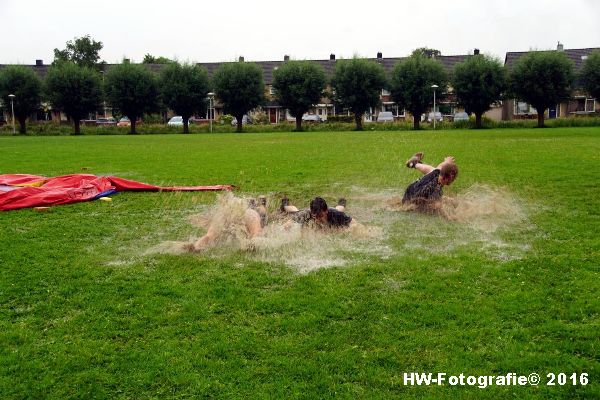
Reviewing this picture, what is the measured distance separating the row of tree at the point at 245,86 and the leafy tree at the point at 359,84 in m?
0.12

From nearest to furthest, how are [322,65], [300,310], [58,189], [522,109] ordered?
[300,310]
[58,189]
[522,109]
[322,65]

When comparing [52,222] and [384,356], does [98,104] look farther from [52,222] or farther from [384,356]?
[384,356]

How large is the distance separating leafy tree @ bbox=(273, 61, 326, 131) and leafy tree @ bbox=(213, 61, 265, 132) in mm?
2289

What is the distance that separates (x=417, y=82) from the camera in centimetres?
6469

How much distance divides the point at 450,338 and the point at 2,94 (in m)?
71.9

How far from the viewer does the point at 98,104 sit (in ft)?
225

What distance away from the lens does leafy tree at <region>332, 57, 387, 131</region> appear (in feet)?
218

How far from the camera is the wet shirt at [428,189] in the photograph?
1070 cm

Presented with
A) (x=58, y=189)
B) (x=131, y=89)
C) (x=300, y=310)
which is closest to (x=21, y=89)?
(x=131, y=89)

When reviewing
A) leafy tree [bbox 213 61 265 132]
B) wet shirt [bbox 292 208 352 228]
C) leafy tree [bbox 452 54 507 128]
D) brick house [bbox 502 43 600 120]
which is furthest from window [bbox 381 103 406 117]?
wet shirt [bbox 292 208 352 228]

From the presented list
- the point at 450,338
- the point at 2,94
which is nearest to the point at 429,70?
the point at 2,94

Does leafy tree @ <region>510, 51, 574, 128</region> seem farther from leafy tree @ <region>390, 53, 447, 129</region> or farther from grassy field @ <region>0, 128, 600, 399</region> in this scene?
grassy field @ <region>0, 128, 600, 399</region>

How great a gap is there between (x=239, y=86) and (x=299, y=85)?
Result: 7.16 m

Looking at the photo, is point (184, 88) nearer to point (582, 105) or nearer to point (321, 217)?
point (582, 105)
